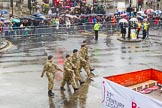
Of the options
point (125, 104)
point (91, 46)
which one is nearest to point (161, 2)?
point (91, 46)

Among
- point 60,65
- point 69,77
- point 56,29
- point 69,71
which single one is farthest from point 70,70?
point 56,29

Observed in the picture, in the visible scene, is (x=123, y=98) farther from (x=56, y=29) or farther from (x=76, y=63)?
(x=56, y=29)

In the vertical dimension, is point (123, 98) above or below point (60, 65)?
above

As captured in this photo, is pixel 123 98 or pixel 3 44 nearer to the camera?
pixel 123 98

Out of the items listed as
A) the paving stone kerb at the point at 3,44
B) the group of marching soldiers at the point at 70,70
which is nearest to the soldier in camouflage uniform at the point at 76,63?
the group of marching soldiers at the point at 70,70

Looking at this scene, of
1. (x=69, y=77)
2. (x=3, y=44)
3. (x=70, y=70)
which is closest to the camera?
(x=70, y=70)

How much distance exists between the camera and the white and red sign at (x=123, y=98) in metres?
9.01

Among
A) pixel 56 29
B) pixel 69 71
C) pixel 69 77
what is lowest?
pixel 69 77

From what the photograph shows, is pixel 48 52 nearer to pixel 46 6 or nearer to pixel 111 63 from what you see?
pixel 111 63

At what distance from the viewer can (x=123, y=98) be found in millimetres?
9789

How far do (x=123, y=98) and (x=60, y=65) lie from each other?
1195 centimetres

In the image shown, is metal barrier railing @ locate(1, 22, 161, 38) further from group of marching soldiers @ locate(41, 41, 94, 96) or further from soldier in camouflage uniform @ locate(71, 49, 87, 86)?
soldier in camouflage uniform @ locate(71, 49, 87, 86)

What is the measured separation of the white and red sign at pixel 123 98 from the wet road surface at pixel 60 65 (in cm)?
400

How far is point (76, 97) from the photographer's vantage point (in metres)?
15.4
